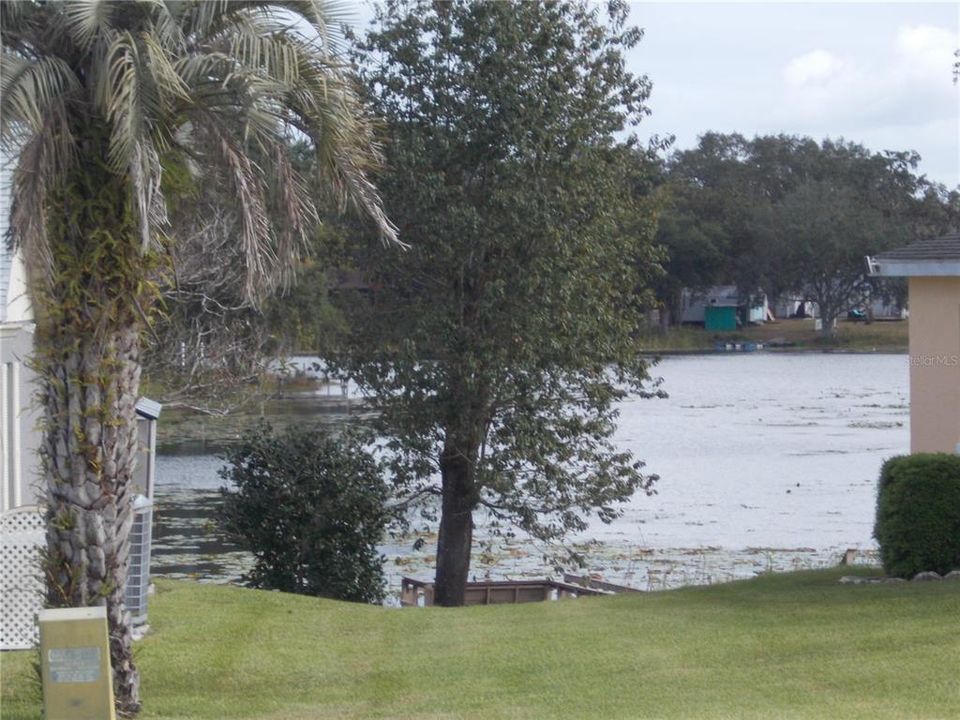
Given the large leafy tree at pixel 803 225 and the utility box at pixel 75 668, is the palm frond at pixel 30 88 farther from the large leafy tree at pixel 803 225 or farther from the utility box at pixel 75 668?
the large leafy tree at pixel 803 225

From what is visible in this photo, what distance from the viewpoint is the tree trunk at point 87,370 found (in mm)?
7949

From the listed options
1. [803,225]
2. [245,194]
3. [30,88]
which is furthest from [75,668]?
[803,225]

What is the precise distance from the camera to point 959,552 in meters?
12.1

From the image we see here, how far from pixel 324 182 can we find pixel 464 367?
7986 millimetres

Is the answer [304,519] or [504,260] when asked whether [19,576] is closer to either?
[304,519]

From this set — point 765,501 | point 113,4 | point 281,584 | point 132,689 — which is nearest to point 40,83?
point 113,4

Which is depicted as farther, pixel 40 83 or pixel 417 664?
pixel 417 664

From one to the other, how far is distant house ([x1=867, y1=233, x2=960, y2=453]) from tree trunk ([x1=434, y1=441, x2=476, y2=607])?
21.5ft

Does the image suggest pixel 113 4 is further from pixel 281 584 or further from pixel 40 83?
pixel 281 584

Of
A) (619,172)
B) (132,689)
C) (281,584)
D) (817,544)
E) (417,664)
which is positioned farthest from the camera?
(817,544)

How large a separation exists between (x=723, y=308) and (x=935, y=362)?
238 ft

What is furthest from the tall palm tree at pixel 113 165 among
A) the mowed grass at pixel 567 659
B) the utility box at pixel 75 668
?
the mowed grass at pixel 567 659

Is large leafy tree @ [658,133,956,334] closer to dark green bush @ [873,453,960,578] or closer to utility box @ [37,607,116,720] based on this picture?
dark green bush @ [873,453,960,578]

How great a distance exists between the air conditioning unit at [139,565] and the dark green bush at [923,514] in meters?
7.16
